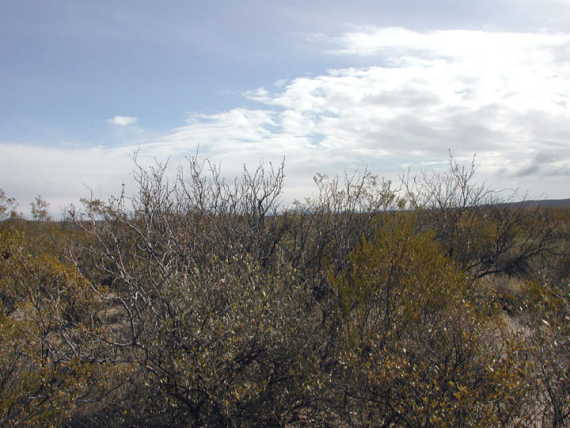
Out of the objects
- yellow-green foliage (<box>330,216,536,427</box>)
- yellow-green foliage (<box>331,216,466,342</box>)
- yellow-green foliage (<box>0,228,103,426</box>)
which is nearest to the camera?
yellow-green foliage (<box>330,216,536,427</box>)

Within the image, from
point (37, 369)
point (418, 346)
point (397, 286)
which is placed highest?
point (397, 286)

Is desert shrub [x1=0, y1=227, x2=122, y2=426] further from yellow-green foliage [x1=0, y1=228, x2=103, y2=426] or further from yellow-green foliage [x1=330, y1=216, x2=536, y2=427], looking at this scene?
yellow-green foliage [x1=330, y1=216, x2=536, y2=427]

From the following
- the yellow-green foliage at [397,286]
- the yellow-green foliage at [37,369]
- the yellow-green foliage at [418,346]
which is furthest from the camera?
the yellow-green foliage at [397,286]

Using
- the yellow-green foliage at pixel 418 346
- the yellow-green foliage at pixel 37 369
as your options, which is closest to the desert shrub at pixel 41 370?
the yellow-green foliage at pixel 37 369

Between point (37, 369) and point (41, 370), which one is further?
point (37, 369)

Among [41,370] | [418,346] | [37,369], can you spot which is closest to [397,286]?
[418,346]

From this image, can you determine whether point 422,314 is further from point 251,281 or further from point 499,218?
point 499,218

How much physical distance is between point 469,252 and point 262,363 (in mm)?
9228

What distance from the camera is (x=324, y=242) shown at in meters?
9.02

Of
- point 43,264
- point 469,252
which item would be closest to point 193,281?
point 43,264

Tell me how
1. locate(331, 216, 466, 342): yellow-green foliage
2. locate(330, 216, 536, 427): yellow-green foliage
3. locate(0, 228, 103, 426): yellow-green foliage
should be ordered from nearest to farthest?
locate(330, 216, 536, 427): yellow-green foliage → locate(0, 228, 103, 426): yellow-green foliage → locate(331, 216, 466, 342): yellow-green foliage

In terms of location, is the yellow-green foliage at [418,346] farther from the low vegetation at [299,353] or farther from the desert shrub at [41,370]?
the desert shrub at [41,370]

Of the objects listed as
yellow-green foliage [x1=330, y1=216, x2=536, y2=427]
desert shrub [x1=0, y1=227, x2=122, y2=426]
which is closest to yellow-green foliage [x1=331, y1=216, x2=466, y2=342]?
yellow-green foliage [x1=330, y1=216, x2=536, y2=427]

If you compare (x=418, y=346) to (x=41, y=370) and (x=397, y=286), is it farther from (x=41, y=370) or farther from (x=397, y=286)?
(x=41, y=370)
